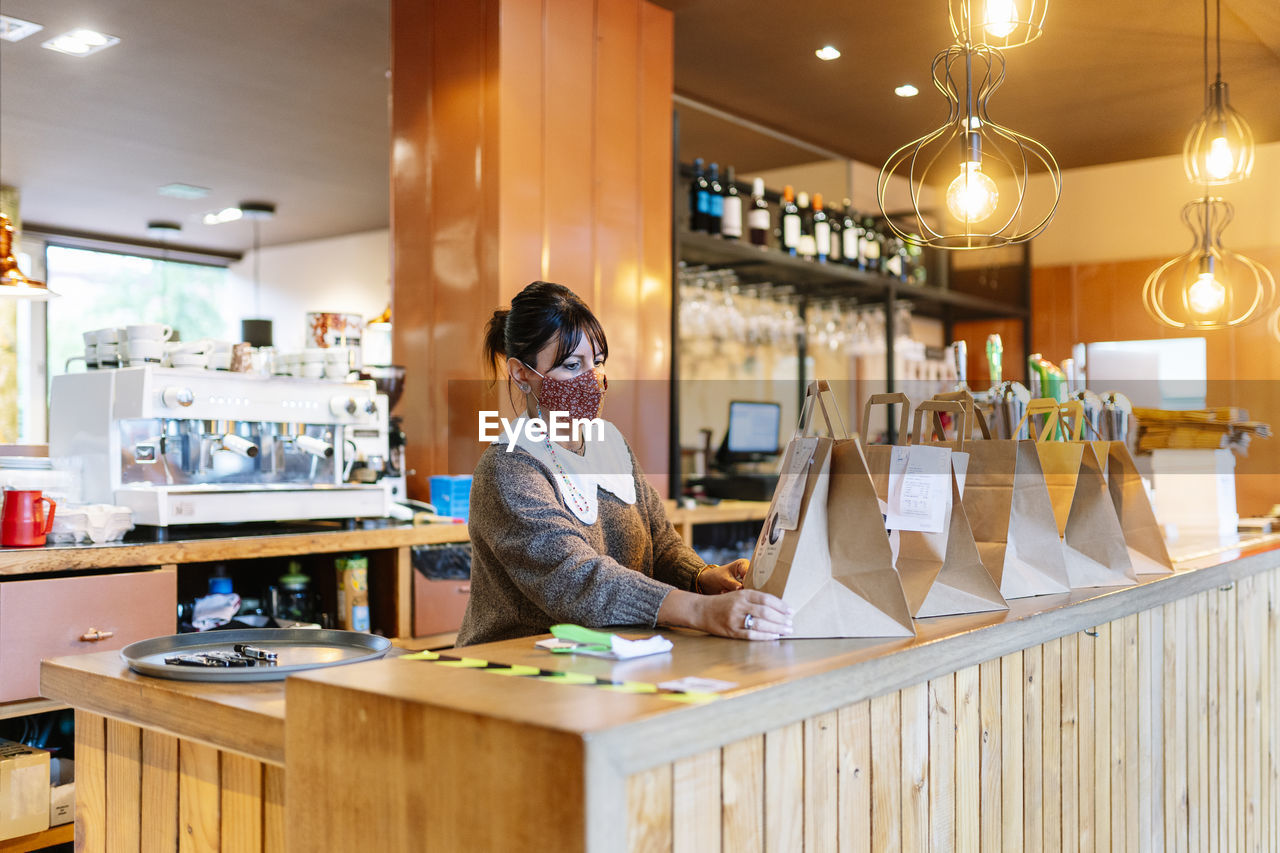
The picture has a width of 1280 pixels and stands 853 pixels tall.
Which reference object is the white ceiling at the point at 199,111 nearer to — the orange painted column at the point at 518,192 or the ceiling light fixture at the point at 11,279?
the orange painted column at the point at 518,192

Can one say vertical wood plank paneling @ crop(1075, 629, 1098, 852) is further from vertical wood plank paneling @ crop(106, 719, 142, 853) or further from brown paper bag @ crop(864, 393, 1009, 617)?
vertical wood plank paneling @ crop(106, 719, 142, 853)

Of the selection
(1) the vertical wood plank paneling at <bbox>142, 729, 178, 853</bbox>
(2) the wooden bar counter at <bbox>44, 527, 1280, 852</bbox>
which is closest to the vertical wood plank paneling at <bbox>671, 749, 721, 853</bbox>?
(2) the wooden bar counter at <bbox>44, 527, 1280, 852</bbox>

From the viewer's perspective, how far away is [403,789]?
102 centimetres

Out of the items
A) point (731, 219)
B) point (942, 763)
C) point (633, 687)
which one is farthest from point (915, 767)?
point (731, 219)

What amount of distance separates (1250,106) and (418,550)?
15.5ft

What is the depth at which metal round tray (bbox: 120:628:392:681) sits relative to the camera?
1.29 metres

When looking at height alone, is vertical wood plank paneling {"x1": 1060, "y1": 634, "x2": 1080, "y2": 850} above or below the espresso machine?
below

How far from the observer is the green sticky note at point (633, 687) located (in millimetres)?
1051

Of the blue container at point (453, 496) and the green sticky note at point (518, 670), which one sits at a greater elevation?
the blue container at point (453, 496)

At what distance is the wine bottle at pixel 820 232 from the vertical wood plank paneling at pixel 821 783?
3.99m

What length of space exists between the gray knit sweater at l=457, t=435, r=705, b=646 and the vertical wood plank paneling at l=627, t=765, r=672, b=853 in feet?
1.53

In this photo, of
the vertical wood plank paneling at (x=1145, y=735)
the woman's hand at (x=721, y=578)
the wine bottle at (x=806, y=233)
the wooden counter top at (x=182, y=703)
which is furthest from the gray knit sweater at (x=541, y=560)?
the wine bottle at (x=806, y=233)

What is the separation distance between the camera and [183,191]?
7020mm

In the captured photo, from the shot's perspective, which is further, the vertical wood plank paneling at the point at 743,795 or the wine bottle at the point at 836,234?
the wine bottle at the point at 836,234
